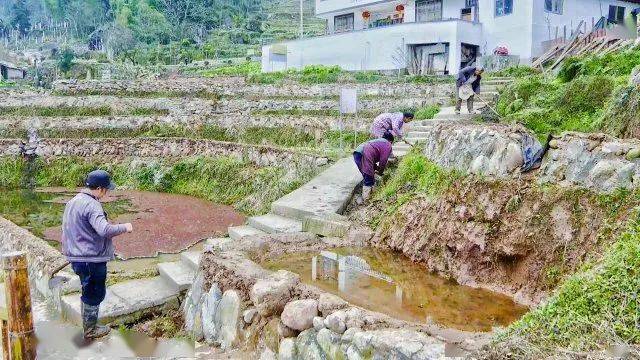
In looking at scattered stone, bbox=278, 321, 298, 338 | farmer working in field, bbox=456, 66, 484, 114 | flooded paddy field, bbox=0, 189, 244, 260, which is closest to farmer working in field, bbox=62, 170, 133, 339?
scattered stone, bbox=278, 321, 298, 338

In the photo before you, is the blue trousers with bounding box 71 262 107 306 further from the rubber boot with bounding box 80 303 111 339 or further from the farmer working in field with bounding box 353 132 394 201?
the farmer working in field with bounding box 353 132 394 201

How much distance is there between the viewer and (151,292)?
5480mm

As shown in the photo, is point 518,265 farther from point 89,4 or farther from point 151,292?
point 89,4

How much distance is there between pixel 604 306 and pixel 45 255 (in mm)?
6055

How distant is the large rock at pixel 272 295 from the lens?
409 centimetres

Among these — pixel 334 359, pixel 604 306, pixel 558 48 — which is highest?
pixel 558 48

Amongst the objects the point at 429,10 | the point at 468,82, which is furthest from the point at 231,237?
the point at 429,10

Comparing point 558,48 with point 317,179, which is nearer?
point 317,179

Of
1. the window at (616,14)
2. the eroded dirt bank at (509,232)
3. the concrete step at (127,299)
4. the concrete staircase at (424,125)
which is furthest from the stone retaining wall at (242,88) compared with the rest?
the concrete step at (127,299)

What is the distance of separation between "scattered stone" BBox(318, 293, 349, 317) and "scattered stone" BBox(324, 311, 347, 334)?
118 millimetres

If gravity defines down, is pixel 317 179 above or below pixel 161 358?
above

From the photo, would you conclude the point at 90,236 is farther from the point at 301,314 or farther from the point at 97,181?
the point at 301,314

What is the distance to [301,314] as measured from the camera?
375 cm

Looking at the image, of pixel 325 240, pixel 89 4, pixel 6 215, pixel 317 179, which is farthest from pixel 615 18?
pixel 89 4
